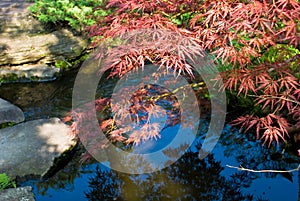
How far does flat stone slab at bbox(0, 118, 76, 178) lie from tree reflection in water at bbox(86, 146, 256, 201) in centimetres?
49

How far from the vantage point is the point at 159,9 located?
271 centimetres

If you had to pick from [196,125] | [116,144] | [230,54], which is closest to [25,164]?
[116,144]

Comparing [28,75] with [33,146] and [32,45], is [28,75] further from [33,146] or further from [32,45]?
→ [33,146]

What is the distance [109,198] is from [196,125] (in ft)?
4.44

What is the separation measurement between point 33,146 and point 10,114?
846 millimetres

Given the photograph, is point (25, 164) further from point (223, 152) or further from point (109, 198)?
point (223, 152)

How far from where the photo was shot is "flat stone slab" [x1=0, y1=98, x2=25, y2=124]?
399cm

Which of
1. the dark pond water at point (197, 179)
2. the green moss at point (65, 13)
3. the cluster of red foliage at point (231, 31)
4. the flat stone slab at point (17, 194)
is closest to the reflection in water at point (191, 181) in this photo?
the dark pond water at point (197, 179)

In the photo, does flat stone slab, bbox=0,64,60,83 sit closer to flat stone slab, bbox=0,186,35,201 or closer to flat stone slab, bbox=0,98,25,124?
flat stone slab, bbox=0,98,25,124

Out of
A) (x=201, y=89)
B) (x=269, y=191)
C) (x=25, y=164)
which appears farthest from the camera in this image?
(x=201, y=89)

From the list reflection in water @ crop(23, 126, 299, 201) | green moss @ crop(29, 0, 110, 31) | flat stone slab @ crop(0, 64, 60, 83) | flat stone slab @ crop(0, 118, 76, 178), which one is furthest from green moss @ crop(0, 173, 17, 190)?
green moss @ crop(29, 0, 110, 31)

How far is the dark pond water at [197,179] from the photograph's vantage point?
2938mm

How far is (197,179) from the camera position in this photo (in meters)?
3.09

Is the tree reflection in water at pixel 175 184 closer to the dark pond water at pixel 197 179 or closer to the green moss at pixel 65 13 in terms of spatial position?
the dark pond water at pixel 197 179
